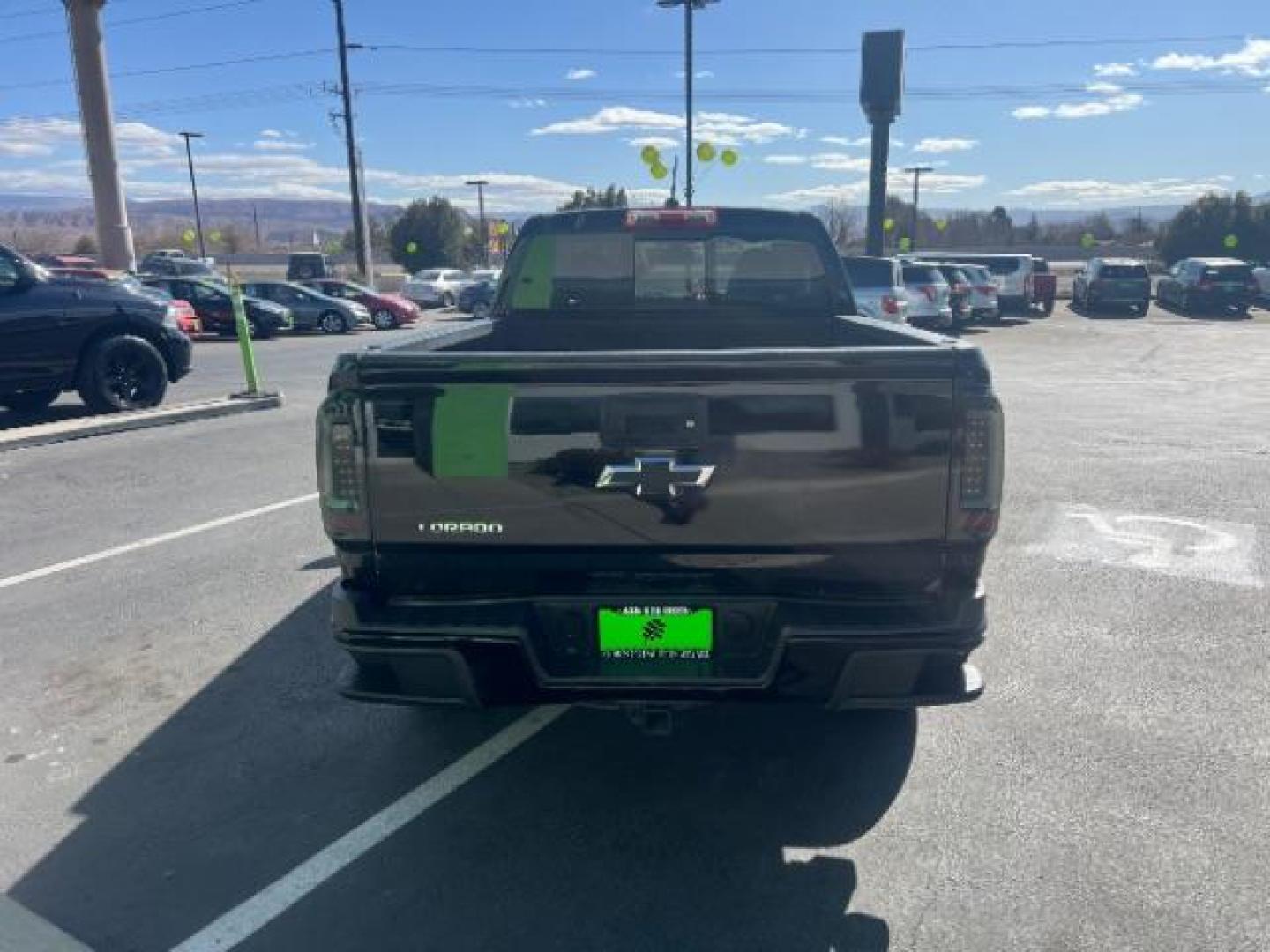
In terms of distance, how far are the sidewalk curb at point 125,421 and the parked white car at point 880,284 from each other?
9624mm

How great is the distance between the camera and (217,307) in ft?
75.7

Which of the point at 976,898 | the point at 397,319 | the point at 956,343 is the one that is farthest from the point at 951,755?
the point at 397,319

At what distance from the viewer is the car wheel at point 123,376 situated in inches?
416

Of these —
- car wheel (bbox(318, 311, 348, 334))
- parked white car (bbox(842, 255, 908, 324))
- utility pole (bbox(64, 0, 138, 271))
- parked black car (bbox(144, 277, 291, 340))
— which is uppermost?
utility pole (bbox(64, 0, 138, 271))

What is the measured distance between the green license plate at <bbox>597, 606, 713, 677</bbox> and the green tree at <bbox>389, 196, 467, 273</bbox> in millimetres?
60225

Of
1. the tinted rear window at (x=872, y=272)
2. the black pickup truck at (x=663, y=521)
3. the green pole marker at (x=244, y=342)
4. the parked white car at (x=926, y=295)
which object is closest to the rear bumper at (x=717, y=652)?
the black pickup truck at (x=663, y=521)

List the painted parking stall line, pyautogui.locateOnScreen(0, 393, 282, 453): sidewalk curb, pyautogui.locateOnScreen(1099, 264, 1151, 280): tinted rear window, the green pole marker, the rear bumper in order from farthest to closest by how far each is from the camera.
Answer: pyautogui.locateOnScreen(1099, 264, 1151, 280): tinted rear window
the green pole marker
pyautogui.locateOnScreen(0, 393, 282, 453): sidewalk curb
the painted parking stall line
the rear bumper

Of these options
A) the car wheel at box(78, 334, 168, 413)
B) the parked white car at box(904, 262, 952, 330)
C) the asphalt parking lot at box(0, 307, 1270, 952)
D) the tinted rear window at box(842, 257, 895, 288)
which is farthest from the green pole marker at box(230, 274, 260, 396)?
the parked white car at box(904, 262, 952, 330)

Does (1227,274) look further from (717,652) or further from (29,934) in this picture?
(29,934)

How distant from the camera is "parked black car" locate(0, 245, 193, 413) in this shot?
9867 mm

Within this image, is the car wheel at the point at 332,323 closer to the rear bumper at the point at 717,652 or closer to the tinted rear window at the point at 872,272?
the tinted rear window at the point at 872,272

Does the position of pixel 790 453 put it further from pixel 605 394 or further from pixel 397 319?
pixel 397 319

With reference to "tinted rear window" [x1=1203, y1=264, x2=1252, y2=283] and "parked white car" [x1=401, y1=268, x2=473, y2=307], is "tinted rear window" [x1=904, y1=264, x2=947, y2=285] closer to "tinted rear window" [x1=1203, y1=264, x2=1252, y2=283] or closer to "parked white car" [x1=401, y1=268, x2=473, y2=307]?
"tinted rear window" [x1=1203, y1=264, x2=1252, y2=283]

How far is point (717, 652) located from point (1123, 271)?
32.8 m
